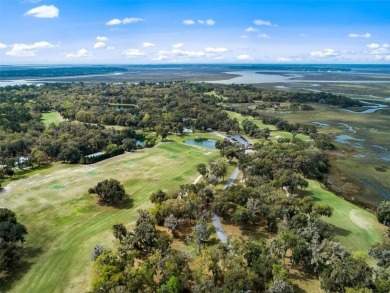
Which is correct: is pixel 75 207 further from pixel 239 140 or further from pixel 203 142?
pixel 239 140

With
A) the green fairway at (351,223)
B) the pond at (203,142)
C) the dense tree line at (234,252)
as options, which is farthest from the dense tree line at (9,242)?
the pond at (203,142)

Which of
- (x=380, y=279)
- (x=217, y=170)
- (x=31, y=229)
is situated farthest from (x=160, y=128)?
(x=380, y=279)

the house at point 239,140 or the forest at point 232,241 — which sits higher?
the forest at point 232,241

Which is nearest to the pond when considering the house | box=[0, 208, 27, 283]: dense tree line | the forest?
the house

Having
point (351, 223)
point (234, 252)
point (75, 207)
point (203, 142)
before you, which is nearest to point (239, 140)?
point (203, 142)

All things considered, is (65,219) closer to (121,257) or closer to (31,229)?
(31,229)

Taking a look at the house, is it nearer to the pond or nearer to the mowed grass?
the pond

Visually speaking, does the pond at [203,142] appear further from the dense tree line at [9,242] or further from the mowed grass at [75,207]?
the dense tree line at [9,242]
